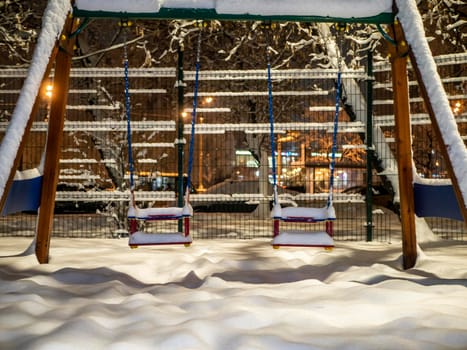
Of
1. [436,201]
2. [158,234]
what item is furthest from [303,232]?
[158,234]

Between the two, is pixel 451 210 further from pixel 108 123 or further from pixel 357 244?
pixel 108 123

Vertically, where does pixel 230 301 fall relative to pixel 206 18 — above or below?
below

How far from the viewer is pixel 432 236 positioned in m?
6.16

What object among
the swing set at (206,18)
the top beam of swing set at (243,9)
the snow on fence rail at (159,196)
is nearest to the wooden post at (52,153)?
the swing set at (206,18)

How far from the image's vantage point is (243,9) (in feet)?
12.5

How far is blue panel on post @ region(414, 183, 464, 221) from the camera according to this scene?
350 centimetres

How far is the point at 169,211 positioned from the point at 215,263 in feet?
2.18

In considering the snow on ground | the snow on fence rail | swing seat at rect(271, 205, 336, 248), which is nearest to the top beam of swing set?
swing seat at rect(271, 205, 336, 248)

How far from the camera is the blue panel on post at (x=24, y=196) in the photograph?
364cm

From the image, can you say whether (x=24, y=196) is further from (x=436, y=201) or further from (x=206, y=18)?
(x=436, y=201)

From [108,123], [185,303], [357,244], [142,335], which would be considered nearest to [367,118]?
[357,244]

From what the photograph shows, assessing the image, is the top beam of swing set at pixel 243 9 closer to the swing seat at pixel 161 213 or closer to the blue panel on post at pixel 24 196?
→ the blue panel on post at pixel 24 196

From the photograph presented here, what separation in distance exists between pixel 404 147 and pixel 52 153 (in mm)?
3292

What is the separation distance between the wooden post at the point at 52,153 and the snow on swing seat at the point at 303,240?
2113 mm
